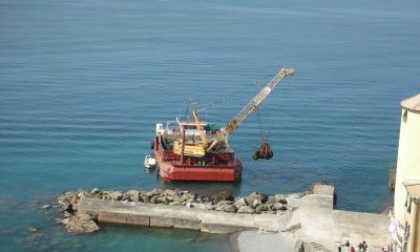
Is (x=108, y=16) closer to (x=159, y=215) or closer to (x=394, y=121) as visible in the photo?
(x=394, y=121)

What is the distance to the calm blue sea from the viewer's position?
46125mm

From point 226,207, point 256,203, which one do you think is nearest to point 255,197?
point 256,203

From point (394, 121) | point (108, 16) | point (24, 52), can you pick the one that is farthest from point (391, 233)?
point (108, 16)

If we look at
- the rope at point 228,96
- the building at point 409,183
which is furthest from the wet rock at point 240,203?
the rope at point 228,96

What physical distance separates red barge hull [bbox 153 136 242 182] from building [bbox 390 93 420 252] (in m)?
17.6

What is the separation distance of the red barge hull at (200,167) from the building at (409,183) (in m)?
17.6

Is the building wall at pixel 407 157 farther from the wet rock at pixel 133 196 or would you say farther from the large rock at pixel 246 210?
the wet rock at pixel 133 196

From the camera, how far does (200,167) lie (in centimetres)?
4759

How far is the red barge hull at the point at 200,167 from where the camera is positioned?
47594mm

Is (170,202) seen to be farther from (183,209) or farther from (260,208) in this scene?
(260,208)

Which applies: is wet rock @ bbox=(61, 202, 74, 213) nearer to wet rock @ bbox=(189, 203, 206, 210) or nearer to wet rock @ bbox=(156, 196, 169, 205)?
wet rock @ bbox=(156, 196, 169, 205)

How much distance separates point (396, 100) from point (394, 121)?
375 inches

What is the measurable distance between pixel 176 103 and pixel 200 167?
1039 inches

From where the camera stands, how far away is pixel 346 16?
545 ft
